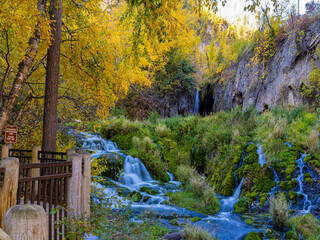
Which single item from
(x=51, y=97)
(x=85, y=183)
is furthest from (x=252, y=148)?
(x=51, y=97)

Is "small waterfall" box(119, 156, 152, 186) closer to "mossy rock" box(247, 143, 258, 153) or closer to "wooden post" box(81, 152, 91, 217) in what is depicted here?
"mossy rock" box(247, 143, 258, 153)

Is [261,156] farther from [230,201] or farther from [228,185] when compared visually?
[230,201]

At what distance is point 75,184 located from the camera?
4277mm

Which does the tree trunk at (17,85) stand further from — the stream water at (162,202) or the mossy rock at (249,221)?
the mossy rock at (249,221)

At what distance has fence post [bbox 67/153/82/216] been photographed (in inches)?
167

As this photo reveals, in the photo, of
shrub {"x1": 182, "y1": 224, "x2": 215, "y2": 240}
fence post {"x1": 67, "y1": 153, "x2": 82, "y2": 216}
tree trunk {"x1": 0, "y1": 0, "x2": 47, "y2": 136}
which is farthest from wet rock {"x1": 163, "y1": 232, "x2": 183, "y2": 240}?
tree trunk {"x1": 0, "y1": 0, "x2": 47, "y2": 136}

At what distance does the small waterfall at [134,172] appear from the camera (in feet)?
34.8

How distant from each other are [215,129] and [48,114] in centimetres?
968

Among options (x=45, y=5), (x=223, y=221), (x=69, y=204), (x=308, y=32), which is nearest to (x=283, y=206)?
(x=223, y=221)

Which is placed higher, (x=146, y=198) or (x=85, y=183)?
(x=85, y=183)

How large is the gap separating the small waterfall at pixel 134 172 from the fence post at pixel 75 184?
6206 millimetres

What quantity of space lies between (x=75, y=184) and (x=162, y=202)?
501 centimetres

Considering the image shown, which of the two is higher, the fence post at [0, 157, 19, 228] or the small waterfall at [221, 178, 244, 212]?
the fence post at [0, 157, 19, 228]

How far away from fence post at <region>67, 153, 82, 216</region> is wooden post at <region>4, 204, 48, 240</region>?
11.0 feet
